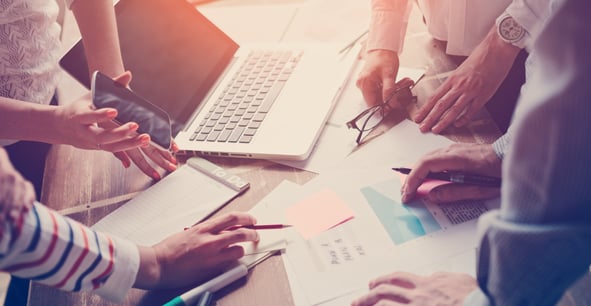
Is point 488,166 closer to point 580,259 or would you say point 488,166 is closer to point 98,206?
point 580,259

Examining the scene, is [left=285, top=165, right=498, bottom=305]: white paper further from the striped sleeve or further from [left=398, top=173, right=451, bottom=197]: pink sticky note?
the striped sleeve

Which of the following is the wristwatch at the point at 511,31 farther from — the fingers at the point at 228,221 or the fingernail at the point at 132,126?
the fingernail at the point at 132,126

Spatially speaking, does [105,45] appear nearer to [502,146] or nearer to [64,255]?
[64,255]

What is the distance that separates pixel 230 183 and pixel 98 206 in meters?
0.27

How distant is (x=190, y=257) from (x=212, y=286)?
0.21 feet

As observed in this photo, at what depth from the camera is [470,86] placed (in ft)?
2.99

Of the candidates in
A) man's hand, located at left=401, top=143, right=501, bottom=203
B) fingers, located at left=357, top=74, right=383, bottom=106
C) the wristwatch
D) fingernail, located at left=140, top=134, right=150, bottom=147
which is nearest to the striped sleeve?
fingernail, located at left=140, top=134, right=150, bottom=147

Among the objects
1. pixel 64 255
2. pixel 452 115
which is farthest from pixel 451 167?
pixel 64 255

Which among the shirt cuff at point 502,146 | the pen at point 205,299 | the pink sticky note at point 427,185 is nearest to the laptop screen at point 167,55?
the pen at point 205,299

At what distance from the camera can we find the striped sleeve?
54 cm

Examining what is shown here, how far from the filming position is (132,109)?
89 centimetres

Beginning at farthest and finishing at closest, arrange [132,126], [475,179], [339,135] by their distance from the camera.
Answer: [339,135], [132,126], [475,179]

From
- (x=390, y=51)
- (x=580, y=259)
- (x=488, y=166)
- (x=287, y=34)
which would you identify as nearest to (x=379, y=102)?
(x=390, y=51)

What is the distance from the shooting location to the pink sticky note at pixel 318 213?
770 millimetres
